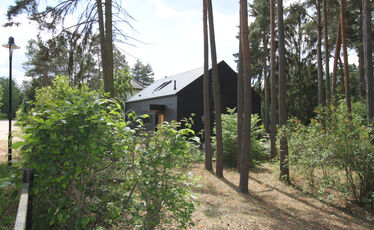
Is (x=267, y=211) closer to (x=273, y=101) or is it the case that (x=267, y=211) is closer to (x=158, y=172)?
(x=158, y=172)

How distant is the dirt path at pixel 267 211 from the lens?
4.52 m

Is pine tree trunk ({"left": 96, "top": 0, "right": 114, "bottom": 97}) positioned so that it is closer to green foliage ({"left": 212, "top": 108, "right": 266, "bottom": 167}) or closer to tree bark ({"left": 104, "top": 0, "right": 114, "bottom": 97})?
tree bark ({"left": 104, "top": 0, "right": 114, "bottom": 97})

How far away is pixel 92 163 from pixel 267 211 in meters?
4.54

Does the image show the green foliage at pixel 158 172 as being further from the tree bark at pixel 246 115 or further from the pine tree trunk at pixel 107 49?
the pine tree trunk at pixel 107 49

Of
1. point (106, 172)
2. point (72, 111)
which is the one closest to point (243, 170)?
point (106, 172)

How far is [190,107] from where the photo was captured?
17.3 meters

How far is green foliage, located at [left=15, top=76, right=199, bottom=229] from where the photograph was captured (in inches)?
80.7

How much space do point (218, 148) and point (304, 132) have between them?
3085 mm

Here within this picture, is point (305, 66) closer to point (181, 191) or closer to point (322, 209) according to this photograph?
point (322, 209)

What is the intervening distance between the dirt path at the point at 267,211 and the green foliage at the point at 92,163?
5.06ft

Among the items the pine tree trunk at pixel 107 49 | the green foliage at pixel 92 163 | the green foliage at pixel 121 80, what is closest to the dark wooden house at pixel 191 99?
the green foliage at pixel 121 80

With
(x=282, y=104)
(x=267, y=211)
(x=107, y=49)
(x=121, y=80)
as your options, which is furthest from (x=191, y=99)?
(x=267, y=211)

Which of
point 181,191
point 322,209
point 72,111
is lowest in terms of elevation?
point 322,209

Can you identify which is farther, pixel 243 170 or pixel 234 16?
pixel 234 16
